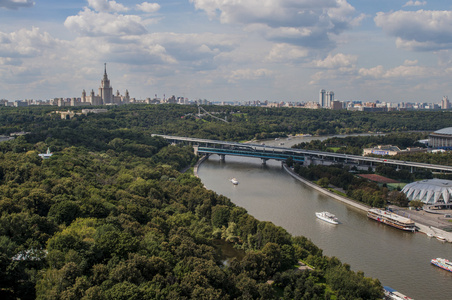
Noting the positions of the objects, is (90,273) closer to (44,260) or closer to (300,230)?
(44,260)

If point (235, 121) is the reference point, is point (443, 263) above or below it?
below

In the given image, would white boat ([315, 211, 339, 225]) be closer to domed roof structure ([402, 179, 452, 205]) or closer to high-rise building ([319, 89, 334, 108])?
domed roof structure ([402, 179, 452, 205])

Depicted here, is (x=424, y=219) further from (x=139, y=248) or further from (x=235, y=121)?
(x=235, y=121)

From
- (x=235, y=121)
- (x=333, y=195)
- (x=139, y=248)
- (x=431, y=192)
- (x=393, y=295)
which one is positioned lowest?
(x=393, y=295)

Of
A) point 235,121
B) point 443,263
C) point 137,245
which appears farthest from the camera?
point 235,121

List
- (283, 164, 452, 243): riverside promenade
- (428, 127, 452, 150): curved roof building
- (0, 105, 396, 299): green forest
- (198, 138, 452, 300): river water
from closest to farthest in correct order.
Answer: (0, 105, 396, 299): green forest
(198, 138, 452, 300): river water
(283, 164, 452, 243): riverside promenade
(428, 127, 452, 150): curved roof building

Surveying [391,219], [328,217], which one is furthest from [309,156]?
[391,219]

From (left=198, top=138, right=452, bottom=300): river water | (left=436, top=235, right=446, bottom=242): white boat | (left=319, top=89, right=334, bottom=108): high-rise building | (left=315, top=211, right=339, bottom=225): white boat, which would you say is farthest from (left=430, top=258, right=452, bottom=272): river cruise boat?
(left=319, top=89, right=334, bottom=108): high-rise building
